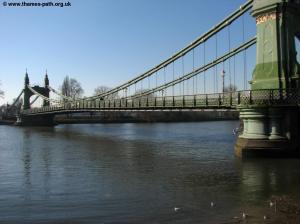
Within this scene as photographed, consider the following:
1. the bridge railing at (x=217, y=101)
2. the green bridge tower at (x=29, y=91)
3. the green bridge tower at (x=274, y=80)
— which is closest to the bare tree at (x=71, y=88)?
the green bridge tower at (x=29, y=91)

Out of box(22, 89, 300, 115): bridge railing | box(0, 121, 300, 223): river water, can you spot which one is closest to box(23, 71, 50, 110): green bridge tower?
box(22, 89, 300, 115): bridge railing

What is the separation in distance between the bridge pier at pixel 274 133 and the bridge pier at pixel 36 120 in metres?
65.7

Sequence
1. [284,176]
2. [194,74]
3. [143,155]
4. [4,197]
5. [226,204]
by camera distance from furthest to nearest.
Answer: [194,74] → [143,155] → [284,176] → [4,197] → [226,204]

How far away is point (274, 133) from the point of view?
25.1m

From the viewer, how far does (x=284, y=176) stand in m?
19.7

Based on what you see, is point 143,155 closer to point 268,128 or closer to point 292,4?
point 268,128

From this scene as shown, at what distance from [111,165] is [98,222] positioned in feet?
41.2

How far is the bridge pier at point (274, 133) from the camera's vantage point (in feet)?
81.8

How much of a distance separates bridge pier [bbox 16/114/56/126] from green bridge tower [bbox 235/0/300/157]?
64.9 meters

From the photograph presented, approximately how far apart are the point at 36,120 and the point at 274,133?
70252mm

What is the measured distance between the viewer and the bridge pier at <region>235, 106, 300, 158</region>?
24922 millimetres

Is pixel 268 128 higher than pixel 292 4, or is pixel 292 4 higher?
pixel 292 4

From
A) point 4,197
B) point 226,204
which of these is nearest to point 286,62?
point 226,204

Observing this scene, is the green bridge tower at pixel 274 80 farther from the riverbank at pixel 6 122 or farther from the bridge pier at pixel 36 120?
the riverbank at pixel 6 122
